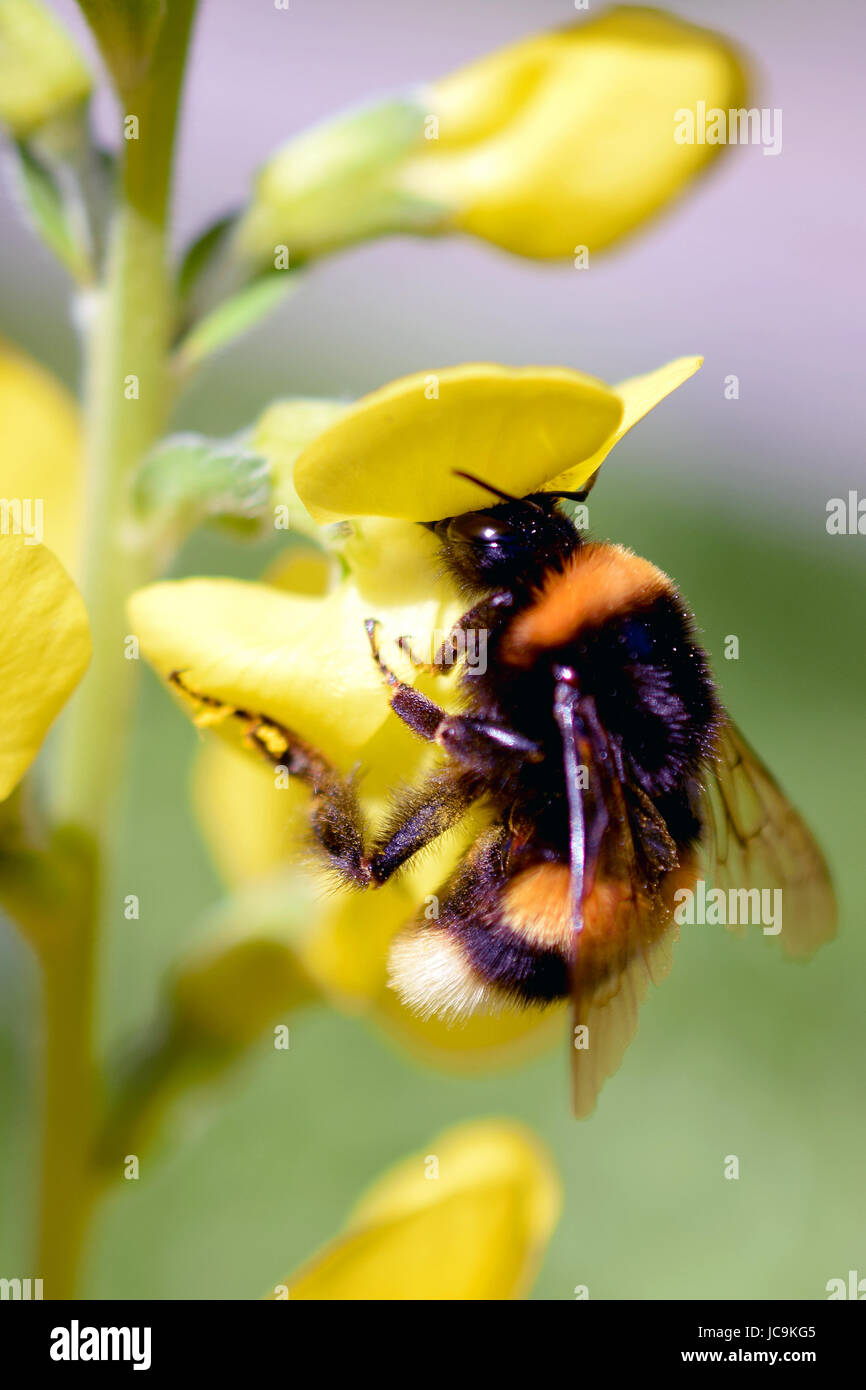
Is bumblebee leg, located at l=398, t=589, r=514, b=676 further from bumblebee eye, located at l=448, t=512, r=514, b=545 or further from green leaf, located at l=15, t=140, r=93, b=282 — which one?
green leaf, located at l=15, t=140, r=93, b=282

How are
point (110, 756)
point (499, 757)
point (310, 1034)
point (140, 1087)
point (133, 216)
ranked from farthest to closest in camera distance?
point (310, 1034), point (140, 1087), point (110, 756), point (133, 216), point (499, 757)

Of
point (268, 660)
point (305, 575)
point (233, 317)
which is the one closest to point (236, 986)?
point (305, 575)

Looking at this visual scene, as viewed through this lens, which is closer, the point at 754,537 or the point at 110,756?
the point at 110,756

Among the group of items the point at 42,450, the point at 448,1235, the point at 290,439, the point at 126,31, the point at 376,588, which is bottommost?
the point at 448,1235

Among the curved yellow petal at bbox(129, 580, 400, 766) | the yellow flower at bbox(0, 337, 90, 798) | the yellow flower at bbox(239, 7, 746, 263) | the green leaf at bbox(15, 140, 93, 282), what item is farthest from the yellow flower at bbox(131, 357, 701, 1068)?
the yellow flower at bbox(239, 7, 746, 263)

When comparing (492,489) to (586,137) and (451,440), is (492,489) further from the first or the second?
(586,137)

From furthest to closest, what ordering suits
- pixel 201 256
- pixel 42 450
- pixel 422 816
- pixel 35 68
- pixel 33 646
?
1. pixel 42 450
2. pixel 201 256
3. pixel 35 68
4. pixel 422 816
5. pixel 33 646
